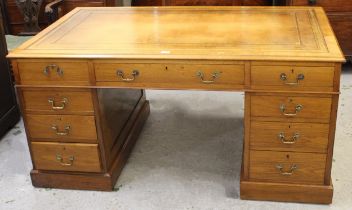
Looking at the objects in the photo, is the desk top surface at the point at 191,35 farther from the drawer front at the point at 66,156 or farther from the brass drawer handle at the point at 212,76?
the drawer front at the point at 66,156

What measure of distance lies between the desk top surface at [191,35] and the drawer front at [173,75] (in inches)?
1.9

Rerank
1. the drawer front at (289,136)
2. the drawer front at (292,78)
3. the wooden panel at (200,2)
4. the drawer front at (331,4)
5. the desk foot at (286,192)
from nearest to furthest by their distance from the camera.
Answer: the drawer front at (292,78) → the drawer front at (289,136) → the desk foot at (286,192) → the drawer front at (331,4) → the wooden panel at (200,2)

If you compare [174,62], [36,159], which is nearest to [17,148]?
[36,159]

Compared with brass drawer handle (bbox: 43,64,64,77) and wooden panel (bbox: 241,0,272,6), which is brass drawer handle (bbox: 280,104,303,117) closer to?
brass drawer handle (bbox: 43,64,64,77)

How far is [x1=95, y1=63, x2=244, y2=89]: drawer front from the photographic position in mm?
2100

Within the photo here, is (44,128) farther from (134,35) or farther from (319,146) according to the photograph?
(319,146)

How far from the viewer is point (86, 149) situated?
238cm

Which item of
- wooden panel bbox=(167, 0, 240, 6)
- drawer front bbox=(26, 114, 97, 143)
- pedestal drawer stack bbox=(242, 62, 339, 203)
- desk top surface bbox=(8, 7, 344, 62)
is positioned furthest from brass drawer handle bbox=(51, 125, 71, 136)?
wooden panel bbox=(167, 0, 240, 6)

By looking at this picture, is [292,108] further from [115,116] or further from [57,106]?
[57,106]

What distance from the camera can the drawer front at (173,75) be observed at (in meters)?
2.10

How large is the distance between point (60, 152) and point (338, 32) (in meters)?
2.27

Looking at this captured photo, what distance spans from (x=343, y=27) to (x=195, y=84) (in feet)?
6.28

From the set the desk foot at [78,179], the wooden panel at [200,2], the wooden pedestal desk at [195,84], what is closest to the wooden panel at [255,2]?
the wooden panel at [200,2]

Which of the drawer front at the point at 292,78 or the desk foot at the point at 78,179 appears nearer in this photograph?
the drawer front at the point at 292,78
